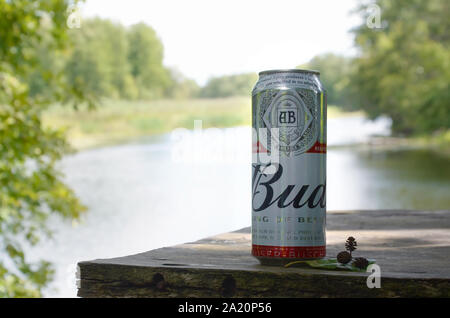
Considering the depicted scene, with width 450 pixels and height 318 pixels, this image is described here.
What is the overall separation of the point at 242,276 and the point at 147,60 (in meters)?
22.4

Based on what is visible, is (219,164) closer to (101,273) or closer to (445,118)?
(445,118)

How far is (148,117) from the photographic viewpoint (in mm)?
21719

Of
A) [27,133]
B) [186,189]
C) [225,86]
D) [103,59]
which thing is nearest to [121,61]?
[103,59]

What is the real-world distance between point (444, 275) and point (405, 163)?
1681 centimetres

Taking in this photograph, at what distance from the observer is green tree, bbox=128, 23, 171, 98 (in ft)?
72.0

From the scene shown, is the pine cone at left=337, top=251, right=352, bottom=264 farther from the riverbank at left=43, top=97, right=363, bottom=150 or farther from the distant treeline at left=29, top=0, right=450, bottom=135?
the riverbank at left=43, top=97, right=363, bottom=150

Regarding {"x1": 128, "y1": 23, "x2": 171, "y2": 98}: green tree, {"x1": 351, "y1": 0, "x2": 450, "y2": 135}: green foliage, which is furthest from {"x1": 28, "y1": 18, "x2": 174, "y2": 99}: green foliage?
{"x1": 351, "y1": 0, "x2": 450, "y2": 135}: green foliage

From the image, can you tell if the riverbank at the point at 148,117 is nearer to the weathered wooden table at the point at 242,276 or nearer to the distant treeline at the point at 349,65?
the distant treeline at the point at 349,65

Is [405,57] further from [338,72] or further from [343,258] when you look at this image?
[343,258]

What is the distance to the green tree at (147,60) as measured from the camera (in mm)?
21953

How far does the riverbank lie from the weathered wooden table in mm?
18307

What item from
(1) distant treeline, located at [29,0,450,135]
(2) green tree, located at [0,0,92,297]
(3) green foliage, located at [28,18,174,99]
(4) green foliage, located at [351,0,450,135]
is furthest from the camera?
(3) green foliage, located at [28,18,174,99]
